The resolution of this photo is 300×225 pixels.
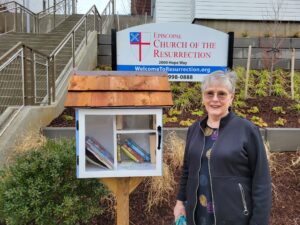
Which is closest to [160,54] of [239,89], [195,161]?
[239,89]

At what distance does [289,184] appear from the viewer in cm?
411

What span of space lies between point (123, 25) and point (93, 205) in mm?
12068

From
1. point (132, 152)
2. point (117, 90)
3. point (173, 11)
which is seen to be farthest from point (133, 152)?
point (173, 11)

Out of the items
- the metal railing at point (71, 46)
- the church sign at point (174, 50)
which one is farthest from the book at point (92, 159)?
the metal railing at point (71, 46)

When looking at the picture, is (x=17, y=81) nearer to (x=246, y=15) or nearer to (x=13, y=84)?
(x=13, y=84)

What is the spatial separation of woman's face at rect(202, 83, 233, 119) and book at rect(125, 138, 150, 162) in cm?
85

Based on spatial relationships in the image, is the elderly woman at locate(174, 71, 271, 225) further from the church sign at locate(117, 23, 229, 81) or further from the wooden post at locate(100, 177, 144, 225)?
the church sign at locate(117, 23, 229, 81)

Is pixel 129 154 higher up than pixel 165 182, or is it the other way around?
pixel 129 154

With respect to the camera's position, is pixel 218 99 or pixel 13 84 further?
pixel 13 84

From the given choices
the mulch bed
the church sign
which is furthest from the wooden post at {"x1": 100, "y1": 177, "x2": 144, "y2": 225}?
the church sign

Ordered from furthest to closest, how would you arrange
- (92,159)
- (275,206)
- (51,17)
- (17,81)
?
(51,17)
(17,81)
(275,206)
(92,159)

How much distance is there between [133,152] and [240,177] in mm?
1003

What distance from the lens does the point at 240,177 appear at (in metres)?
1.90

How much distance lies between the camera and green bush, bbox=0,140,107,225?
2.85 metres
